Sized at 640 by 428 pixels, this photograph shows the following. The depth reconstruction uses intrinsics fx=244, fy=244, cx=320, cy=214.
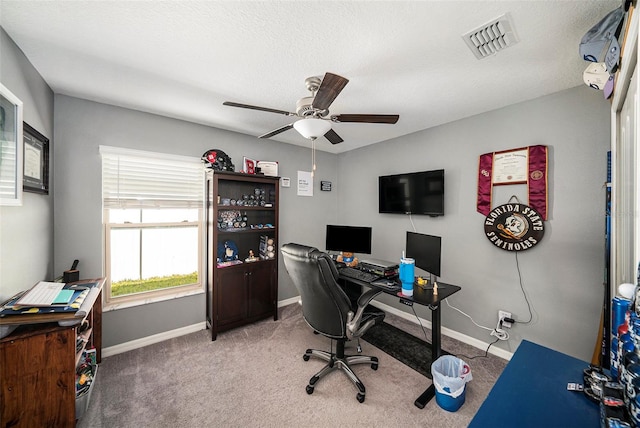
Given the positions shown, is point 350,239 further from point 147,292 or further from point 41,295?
point 41,295

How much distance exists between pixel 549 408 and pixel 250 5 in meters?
2.12

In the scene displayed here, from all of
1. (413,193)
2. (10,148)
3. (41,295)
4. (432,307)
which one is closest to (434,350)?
(432,307)

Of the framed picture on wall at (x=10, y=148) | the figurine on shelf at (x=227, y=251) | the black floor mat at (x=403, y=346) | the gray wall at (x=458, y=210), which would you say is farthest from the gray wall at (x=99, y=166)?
the black floor mat at (x=403, y=346)

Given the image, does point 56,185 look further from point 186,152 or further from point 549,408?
point 549,408

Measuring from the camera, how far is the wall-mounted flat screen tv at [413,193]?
9.28ft

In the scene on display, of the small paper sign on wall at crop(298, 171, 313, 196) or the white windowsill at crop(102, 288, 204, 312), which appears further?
the small paper sign on wall at crop(298, 171, 313, 196)

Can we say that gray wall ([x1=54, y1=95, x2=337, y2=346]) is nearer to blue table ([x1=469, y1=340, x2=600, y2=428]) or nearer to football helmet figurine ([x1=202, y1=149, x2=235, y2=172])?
football helmet figurine ([x1=202, y1=149, x2=235, y2=172])

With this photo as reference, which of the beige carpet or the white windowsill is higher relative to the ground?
the white windowsill

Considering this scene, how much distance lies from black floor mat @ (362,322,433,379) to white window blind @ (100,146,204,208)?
8.47ft

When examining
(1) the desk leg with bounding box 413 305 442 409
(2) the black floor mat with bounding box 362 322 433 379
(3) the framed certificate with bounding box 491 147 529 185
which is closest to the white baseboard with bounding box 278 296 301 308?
(2) the black floor mat with bounding box 362 322 433 379

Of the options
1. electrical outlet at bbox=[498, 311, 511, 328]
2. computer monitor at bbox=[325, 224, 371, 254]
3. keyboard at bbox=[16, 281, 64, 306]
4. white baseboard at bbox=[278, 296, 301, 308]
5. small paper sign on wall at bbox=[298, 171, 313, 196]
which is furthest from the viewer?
small paper sign on wall at bbox=[298, 171, 313, 196]

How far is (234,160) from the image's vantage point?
10.5 feet

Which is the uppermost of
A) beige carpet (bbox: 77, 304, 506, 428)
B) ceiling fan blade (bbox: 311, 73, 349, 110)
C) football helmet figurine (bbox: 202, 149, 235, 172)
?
ceiling fan blade (bbox: 311, 73, 349, 110)

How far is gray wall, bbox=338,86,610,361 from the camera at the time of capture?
76.4 inches
